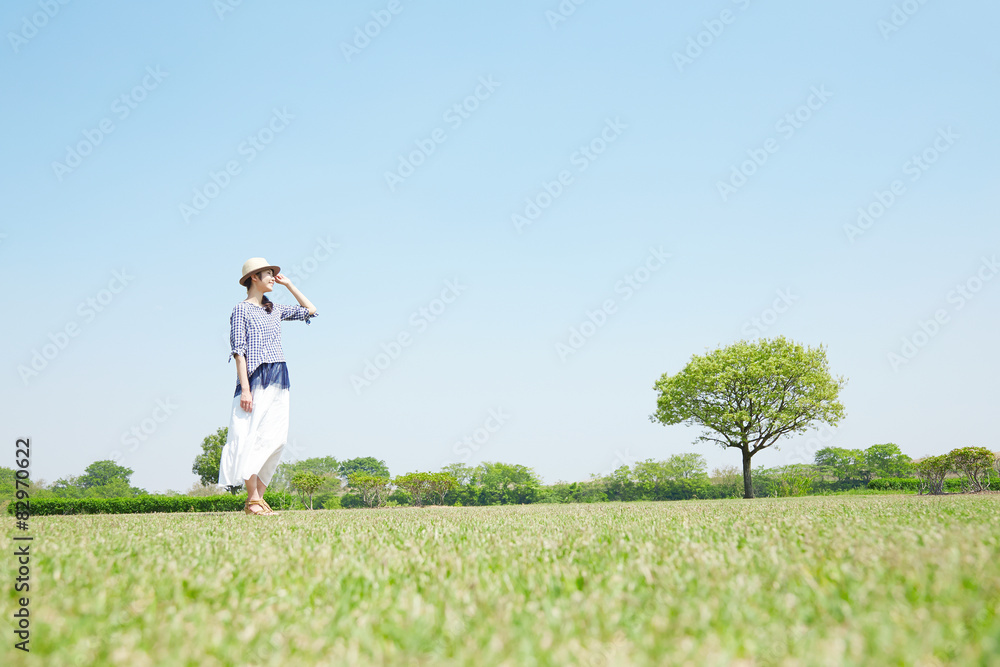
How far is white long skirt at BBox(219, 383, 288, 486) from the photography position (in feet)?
26.2

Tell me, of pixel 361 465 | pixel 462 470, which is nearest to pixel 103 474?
pixel 361 465

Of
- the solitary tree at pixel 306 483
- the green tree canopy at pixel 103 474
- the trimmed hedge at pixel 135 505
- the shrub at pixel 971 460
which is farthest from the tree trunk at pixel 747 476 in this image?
the green tree canopy at pixel 103 474

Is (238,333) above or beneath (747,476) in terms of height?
above

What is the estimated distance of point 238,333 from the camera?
27.8 ft

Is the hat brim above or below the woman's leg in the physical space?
above

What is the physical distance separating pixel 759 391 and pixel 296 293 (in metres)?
25.4

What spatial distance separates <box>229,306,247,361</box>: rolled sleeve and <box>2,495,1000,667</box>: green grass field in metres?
4.61

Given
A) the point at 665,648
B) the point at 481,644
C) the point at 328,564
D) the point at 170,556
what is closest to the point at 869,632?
the point at 665,648

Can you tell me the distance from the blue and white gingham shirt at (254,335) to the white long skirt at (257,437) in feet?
1.36

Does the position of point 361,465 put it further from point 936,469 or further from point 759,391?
point 936,469

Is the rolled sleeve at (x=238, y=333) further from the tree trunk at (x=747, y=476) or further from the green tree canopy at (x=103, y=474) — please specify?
the green tree canopy at (x=103, y=474)

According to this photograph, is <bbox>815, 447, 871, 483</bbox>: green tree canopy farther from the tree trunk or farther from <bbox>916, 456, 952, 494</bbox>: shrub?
<bbox>916, 456, 952, 494</bbox>: shrub

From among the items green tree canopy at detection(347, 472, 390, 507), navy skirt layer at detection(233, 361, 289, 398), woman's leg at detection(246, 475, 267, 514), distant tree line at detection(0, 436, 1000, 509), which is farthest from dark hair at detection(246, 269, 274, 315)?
green tree canopy at detection(347, 472, 390, 507)

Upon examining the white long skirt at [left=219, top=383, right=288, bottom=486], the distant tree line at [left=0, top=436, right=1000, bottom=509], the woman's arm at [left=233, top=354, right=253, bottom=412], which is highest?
the woman's arm at [left=233, top=354, right=253, bottom=412]
